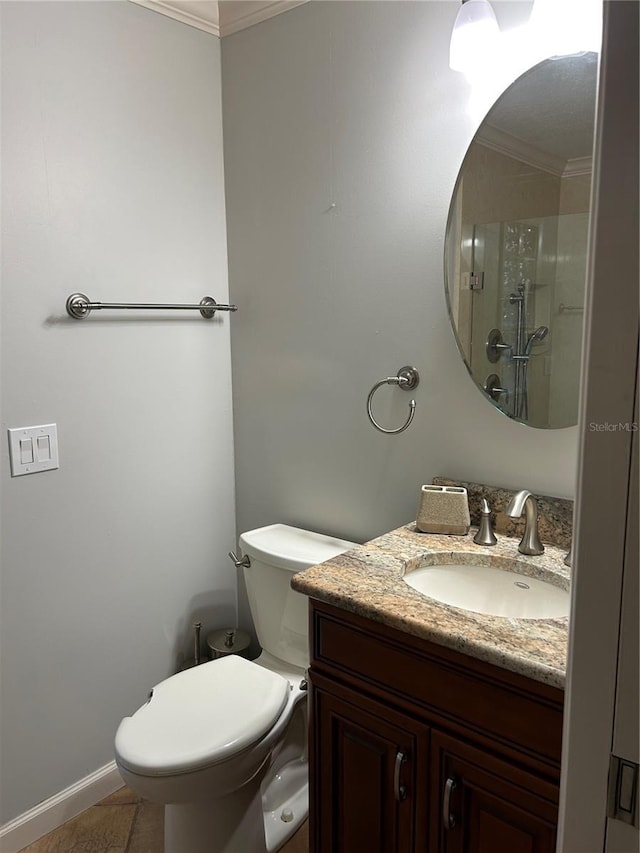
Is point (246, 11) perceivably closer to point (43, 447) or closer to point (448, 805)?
point (43, 447)

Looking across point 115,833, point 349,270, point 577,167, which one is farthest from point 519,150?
point 115,833

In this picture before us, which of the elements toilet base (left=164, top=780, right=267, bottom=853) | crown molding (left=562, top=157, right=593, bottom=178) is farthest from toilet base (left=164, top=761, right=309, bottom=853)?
crown molding (left=562, top=157, right=593, bottom=178)

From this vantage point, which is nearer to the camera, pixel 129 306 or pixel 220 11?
pixel 129 306

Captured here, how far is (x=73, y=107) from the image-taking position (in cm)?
163

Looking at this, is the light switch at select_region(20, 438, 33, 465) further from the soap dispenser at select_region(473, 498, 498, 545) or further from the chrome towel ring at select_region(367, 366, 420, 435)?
the soap dispenser at select_region(473, 498, 498, 545)

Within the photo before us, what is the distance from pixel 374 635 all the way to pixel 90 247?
4.12 feet

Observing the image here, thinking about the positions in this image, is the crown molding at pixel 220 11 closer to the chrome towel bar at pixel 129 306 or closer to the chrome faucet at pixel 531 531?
the chrome towel bar at pixel 129 306

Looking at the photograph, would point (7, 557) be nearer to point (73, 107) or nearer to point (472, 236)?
point (73, 107)

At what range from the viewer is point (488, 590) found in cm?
138

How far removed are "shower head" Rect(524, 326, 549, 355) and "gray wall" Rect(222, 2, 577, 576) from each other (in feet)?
0.57

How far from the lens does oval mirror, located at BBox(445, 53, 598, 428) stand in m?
1.32

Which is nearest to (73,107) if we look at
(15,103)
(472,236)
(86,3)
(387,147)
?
(15,103)

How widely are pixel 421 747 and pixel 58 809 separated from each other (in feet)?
4.01

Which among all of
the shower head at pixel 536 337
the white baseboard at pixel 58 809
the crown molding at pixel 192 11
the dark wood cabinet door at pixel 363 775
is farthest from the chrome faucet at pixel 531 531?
the crown molding at pixel 192 11
